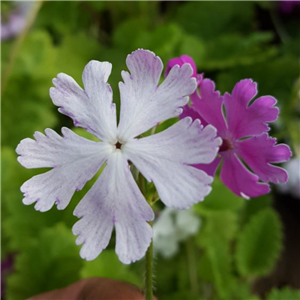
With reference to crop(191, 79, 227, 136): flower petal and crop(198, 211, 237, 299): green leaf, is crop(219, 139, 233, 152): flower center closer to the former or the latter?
crop(191, 79, 227, 136): flower petal

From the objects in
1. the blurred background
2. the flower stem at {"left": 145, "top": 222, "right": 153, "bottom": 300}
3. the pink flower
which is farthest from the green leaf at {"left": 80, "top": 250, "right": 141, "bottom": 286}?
the pink flower

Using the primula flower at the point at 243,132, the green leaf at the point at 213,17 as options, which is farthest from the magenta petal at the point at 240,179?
the green leaf at the point at 213,17

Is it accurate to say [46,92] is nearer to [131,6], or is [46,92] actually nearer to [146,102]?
[131,6]

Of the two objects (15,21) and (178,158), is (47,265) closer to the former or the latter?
(178,158)

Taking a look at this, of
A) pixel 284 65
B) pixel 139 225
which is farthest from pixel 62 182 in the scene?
pixel 284 65

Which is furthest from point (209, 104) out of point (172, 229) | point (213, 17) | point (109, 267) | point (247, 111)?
point (213, 17)

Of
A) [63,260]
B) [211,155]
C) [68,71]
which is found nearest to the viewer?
[211,155]

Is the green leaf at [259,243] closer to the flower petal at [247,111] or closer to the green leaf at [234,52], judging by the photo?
the green leaf at [234,52]
